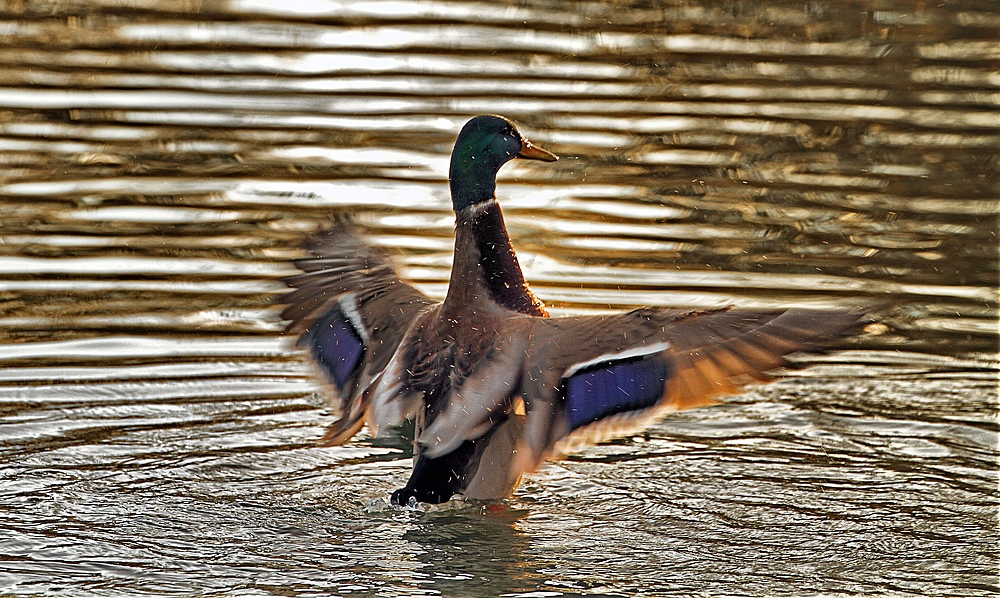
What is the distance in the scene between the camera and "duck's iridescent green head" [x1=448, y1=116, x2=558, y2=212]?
6297 mm

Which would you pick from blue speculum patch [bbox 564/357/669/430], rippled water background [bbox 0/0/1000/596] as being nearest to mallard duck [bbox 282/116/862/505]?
A: blue speculum patch [bbox 564/357/669/430]

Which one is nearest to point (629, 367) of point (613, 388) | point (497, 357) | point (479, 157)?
point (613, 388)

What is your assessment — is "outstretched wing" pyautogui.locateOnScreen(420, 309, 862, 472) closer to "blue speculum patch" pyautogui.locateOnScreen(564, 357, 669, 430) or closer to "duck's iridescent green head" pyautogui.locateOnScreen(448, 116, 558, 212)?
"blue speculum patch" pyautogui.locateOnScreen(564, 357, 669, 430)

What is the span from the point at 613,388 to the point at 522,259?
3413 millimetres

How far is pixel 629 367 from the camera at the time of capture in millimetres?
5527

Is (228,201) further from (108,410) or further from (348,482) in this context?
(348,482)

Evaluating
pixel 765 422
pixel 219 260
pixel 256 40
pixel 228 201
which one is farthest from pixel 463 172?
pixel 256 40

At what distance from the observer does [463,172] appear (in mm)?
6320

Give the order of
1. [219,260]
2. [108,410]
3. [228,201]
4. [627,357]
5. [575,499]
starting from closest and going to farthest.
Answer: [627,357] < [575,499] < [108,410] < [219,260] < [228,201]

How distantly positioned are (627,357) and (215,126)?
19.8ft

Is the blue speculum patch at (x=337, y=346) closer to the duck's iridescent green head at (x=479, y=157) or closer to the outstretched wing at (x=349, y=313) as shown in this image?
the outstretched wing at (x=349, y=313)

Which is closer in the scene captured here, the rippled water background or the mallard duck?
the mallard duck

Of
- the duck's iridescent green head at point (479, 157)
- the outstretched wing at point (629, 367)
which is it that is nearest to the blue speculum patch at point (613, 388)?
the outstretched wing at point (629, 367)

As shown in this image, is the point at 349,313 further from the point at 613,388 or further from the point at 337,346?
the point at 613,388
